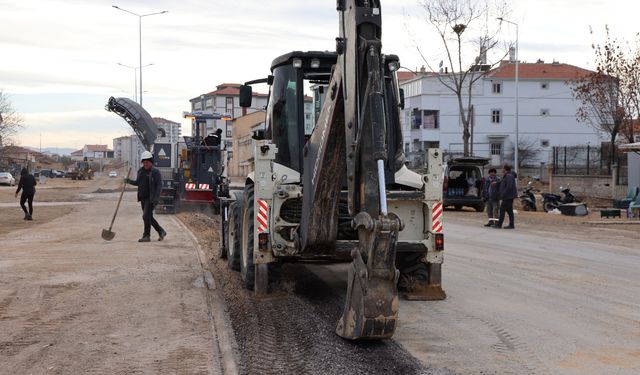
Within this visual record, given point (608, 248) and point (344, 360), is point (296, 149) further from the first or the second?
point (608, 248)

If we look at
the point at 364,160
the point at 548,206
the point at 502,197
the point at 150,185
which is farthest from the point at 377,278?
the point at 548,206

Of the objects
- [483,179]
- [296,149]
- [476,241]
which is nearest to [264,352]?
[296,149]

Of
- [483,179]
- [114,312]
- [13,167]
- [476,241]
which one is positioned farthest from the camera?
[13,167]

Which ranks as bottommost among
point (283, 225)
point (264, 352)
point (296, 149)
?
point (264, 352)

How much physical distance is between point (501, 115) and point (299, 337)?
66.9m

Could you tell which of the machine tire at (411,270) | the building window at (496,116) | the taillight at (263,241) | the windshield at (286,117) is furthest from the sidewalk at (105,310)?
the building window at (496,116)

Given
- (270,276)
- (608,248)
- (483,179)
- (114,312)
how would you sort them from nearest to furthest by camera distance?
(114,312) < (270,276) < (608,248) < (483,179)

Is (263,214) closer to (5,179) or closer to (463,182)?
(463,182)

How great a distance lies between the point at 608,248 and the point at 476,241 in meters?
2.91

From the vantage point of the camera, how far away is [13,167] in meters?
85.7

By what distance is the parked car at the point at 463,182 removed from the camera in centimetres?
2858

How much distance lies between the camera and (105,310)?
8484mm

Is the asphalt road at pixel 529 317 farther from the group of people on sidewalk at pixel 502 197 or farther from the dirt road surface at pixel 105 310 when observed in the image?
the group of people on sidewalk at pixel 502 197

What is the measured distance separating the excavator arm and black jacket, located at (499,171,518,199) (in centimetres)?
1385
